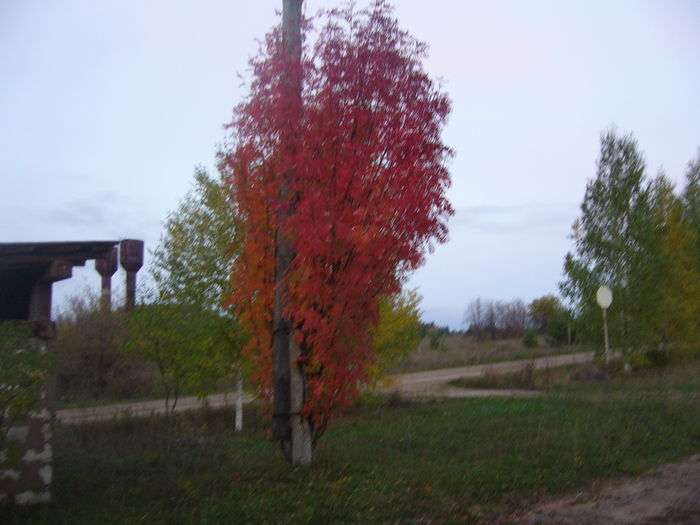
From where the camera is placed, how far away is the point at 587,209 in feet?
104

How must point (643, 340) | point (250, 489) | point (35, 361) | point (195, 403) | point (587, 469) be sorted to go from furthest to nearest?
point (643, 340), point (195, 403), point (587, 469), point (250, 489), point (35, 361)

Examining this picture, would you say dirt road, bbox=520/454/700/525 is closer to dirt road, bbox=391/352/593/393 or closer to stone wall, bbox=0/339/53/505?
stone wall, bbox=0/339/53/505

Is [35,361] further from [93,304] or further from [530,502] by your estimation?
[93,304]

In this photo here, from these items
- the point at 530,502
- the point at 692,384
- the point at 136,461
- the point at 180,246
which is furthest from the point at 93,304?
the point at 530,502

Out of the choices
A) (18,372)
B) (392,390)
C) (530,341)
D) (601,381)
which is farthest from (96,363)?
(530,341)

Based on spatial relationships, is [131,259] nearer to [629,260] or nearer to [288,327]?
[288,327]

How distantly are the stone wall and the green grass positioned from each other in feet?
1.11

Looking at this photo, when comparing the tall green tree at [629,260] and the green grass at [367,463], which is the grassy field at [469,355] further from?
the green grass at [367,463]

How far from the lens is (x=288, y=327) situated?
1114 centimetres

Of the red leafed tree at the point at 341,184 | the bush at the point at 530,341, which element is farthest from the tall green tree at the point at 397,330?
the bush at the point at 530,341

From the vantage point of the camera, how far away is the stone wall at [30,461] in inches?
369

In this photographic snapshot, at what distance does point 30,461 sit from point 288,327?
138 inches

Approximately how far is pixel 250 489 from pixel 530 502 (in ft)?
11.3

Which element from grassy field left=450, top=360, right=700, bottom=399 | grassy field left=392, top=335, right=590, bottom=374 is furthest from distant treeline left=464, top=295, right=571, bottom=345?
grassy field left=450, top=360, right=700, bottom=399
